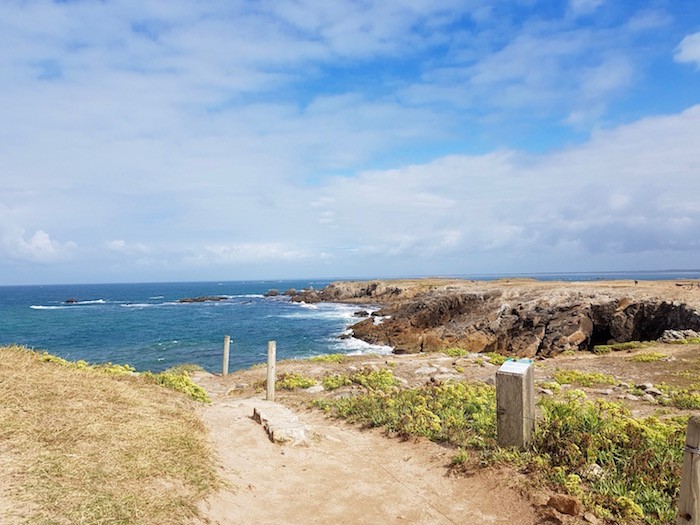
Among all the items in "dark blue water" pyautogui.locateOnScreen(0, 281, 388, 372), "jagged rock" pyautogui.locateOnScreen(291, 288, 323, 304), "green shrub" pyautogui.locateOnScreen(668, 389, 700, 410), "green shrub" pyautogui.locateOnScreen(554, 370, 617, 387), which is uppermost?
"green shrub" pyautogui.locateOnScreen(668, 389, 700, 410)

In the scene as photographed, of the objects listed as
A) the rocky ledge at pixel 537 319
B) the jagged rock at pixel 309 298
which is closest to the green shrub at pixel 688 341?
the rocky ledge at pixel 537 319

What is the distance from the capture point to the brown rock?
201 inches

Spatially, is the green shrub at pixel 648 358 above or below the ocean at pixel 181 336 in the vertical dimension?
above

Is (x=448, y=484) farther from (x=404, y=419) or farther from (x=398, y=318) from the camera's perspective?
(x=398, y=318)

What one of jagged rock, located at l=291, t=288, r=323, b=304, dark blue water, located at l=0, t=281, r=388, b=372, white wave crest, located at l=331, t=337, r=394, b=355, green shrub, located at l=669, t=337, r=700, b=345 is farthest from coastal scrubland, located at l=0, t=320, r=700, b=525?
jagged rock, located at l=291, t=288, r=323, b=304

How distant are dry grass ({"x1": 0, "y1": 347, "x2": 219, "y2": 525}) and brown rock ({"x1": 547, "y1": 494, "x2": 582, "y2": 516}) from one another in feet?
14.2

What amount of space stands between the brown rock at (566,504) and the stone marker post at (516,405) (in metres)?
1.30

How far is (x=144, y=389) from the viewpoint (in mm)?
9656

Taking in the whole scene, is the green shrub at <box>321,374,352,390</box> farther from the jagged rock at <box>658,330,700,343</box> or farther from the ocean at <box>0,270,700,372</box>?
the jagged rock at <box>658,330,700,343</box>

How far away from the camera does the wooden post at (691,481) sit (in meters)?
4.03

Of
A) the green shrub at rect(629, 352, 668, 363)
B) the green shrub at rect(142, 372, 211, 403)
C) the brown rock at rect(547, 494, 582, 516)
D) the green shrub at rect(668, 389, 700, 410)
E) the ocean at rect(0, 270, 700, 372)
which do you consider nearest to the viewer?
the brown rock at rect(547, 494, 582, 516)

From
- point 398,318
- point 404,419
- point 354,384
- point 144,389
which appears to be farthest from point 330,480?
point 398,318

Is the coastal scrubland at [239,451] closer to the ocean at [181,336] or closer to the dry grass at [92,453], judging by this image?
the dry grass at [92,453]

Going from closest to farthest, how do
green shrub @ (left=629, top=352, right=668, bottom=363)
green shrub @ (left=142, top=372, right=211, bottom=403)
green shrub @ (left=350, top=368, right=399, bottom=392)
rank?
green shrub @ (left=142, top=372, right=211, bottom=403) < green shrub @ (left=350, top=368, right=399, bottom=392) < green shrub @ (left=629, top=352, right=668, bottom=363)
